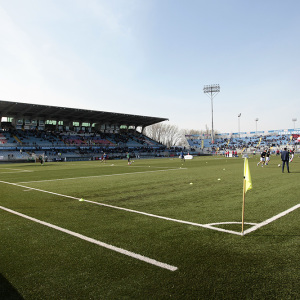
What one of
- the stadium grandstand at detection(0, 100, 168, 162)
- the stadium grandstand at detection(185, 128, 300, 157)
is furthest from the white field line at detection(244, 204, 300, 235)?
the stadium grandstand at detection(185, 128, 300, 157)

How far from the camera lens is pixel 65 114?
205 feet

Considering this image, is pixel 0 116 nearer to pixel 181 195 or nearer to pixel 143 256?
pixel 181 195

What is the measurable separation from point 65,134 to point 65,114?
7.28 meters

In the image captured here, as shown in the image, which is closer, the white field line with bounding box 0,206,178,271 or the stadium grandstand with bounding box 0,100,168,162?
the white field line with bounding box 0,206,178,271

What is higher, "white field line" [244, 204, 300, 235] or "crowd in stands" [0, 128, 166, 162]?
"crowd in stands" [0, 128, 166, 162]

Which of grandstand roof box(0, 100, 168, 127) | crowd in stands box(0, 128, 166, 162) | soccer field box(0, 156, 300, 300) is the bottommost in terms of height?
soccer field box(0, 156, 300, 300)

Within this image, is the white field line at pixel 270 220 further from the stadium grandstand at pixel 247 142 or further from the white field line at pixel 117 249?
the stadium grandstand at pixel 247 142

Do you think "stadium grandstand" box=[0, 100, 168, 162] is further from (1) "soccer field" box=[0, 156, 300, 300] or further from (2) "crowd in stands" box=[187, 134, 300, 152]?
(1) "soccer field" box=[0, 156, 300, 300]

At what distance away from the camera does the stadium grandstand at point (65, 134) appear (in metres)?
53.2

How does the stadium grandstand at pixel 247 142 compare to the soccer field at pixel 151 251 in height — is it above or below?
above

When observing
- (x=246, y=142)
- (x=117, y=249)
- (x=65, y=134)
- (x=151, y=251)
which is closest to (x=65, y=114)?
(x=65, y=134)

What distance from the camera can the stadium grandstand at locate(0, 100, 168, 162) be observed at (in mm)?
53188

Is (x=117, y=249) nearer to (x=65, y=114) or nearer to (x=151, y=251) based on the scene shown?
(x=151, y=251)

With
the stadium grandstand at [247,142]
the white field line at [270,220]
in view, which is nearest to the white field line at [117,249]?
the white field line at [270,220]
